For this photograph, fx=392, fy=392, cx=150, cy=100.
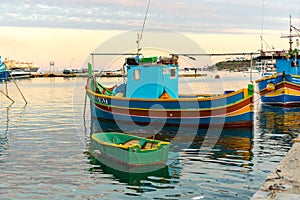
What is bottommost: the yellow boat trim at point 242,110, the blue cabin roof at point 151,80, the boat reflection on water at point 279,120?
the boat reflection on water at point 279,120

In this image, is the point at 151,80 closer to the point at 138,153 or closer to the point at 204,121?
the point at 204,121

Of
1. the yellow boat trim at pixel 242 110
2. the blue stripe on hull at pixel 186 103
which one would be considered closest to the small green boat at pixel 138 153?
the blue stripe on hull at pixel 186 103

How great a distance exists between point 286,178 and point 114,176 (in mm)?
5806

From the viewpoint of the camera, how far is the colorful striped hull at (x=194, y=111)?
21.0 meters

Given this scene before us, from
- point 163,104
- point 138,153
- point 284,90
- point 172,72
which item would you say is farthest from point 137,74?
point 284,90

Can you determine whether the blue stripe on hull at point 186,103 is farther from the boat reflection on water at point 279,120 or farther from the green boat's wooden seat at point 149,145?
the green boat's wooden seat at point 149,145

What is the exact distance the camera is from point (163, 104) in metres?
21.7

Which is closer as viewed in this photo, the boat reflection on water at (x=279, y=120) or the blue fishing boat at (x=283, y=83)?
the boat reflection on water at (x=279, y=120)

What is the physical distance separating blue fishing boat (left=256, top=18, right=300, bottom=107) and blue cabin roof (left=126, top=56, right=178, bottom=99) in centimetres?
1261

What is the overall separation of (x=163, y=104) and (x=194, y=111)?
177cm

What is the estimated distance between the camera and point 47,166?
44.9ft

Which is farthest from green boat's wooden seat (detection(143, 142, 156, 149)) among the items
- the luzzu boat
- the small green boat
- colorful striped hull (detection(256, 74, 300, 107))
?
colorful striped hull (detection(256, 74, 300, 107))

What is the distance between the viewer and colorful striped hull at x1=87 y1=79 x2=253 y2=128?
68.8 ft

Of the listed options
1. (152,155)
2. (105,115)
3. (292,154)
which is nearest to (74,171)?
(152,155)
